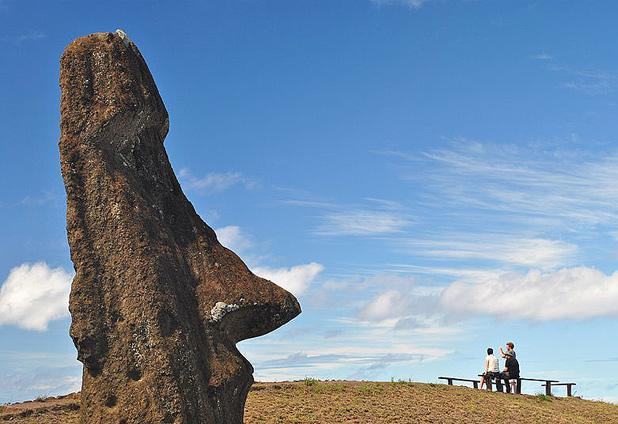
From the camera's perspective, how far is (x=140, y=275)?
24.6 feet

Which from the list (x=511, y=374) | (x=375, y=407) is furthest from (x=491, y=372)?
(x=375, y=407)

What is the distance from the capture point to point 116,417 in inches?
284

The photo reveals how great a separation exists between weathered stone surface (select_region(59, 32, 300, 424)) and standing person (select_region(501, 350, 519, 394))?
1447 centimetres

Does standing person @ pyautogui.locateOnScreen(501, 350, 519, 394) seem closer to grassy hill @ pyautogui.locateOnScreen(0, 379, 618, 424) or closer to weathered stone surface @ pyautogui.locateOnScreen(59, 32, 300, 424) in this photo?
grassy hill @ pyautogui.locateOnScreen(0, 379, 618, 424)

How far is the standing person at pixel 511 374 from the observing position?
69.4ft

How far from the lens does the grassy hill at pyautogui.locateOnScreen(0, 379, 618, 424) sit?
45.0ft

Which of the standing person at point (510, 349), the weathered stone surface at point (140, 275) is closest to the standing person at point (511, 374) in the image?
A: the standing person at point (510, 349)

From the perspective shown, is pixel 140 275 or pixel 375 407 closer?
pixel 140 275

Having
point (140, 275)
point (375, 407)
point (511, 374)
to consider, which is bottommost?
point (375, 407)

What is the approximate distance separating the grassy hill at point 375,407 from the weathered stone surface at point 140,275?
5.81 meters

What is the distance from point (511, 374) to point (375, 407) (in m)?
7.73

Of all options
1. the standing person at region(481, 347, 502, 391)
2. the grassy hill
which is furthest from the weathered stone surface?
the standing person at region(481, 347, 502, 391)

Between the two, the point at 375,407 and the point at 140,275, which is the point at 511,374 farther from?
the point at 140,275

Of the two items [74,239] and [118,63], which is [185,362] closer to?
[74,239]
